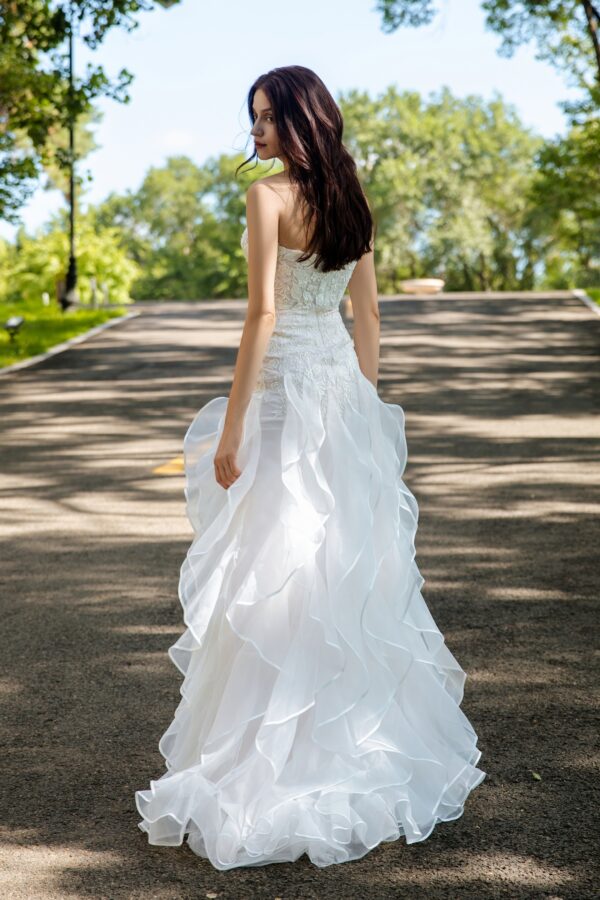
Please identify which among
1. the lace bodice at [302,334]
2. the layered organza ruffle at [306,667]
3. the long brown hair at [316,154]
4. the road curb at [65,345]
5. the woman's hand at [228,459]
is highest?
the long brown hair at [316,154]

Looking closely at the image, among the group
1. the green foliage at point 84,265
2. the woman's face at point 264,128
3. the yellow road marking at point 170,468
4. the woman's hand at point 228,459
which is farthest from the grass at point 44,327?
the woman's face at point 264,128

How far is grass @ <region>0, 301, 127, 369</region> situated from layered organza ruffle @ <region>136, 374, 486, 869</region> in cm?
1418

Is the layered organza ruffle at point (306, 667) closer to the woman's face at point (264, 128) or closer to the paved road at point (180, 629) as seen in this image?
the paved road at point (180, 629)

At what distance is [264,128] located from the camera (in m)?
3.40

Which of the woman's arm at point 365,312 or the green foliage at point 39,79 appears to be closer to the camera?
the woman's arm at point 365,312

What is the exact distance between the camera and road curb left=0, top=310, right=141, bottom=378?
55.6 feet

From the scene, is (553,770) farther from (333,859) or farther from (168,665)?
(168,665)

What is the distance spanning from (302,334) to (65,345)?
16.6 metres

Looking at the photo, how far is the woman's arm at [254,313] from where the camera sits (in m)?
3.31

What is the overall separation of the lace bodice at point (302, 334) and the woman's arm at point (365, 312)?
0.37 feet

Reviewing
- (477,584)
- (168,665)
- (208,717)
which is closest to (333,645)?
(208,717)

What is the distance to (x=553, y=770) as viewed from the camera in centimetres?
387

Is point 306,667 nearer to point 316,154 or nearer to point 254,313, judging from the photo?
point 254,313

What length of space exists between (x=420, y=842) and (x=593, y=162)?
23514 mm
